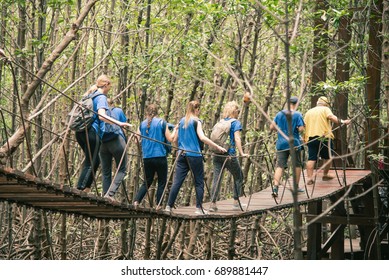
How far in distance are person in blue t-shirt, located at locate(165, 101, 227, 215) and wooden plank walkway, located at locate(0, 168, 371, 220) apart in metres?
0.36

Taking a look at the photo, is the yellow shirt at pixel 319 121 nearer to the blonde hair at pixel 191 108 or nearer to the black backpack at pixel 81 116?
the blonde hair at pixel 191 108

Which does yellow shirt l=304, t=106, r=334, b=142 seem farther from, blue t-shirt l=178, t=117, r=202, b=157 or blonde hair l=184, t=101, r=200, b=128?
blonde hair l=184, t=101, r=200, b=128

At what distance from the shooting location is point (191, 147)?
805 cm

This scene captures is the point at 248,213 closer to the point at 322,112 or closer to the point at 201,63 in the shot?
the point at 322,112

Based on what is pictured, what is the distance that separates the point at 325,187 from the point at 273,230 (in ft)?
20.2

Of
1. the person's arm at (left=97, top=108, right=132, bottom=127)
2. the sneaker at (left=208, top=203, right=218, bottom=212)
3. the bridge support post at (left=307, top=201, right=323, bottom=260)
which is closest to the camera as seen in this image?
the person's arm at (left=97, top=108, right=132, bottom=127)

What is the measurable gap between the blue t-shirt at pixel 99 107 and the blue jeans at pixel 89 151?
0.06 metres

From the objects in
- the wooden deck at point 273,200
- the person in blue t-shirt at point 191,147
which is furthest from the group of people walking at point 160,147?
the wooden deck at point 273,200

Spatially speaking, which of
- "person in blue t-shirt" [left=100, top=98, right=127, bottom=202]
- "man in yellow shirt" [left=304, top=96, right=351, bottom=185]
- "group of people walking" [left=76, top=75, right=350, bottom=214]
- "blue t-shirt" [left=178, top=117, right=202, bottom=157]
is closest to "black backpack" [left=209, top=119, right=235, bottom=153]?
"group of people walking" [left=76, top=75, right=350, bottom=214]

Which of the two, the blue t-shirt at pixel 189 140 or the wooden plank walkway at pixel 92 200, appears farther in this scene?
the blue t-shirt at pixel 189 140

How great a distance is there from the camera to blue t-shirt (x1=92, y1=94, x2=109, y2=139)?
6.82 m

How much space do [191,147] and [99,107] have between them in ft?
4.96

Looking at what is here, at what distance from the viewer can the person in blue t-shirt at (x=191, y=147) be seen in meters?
7.89

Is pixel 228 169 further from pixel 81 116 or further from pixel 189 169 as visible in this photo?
pixel 81 116
